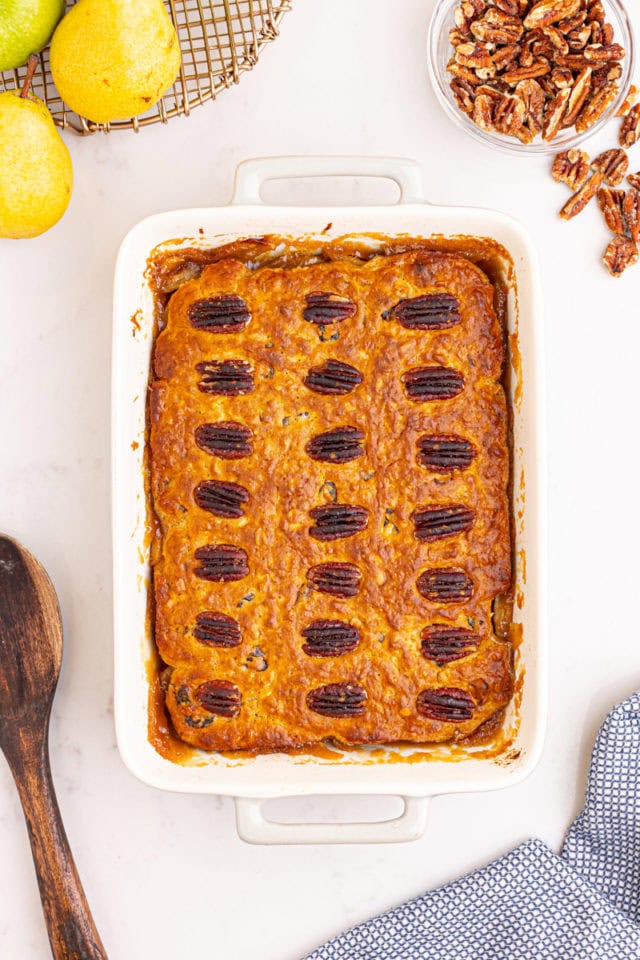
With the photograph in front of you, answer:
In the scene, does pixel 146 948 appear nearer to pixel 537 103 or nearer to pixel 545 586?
pixel 545 586

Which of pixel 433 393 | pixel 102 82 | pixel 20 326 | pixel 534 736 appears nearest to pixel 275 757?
pixel 534 736

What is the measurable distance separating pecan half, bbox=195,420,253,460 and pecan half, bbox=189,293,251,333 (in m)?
0.17

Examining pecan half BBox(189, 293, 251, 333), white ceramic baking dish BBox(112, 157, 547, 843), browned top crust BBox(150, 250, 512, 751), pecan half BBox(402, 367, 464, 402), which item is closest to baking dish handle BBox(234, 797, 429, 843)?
white ceramic baking dish BBox(112, 157, 547, 843)

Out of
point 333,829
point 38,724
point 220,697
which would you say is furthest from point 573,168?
point 38,724

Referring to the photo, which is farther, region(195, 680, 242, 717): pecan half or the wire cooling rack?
the wire cooling rack

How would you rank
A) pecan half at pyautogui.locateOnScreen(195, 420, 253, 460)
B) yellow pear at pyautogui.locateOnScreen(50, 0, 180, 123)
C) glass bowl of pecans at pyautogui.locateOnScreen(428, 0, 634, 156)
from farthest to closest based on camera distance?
glass bowl of pecans at pyautogui.locateOnScreen(428, 0, 634, 156) < pecan half at pyautogui.locateOnScreen(195, 420, 253, 460) < yellow pear at pyautogui.locateOnScreen(50, 0, 180, 123)

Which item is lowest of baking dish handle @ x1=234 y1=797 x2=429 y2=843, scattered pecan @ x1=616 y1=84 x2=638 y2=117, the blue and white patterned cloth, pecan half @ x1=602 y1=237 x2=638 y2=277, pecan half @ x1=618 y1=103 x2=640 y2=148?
the blue and white patterned cloth

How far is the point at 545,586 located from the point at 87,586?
34.4 inches

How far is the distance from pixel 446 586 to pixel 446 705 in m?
0.21

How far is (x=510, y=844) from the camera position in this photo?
1.82 metres

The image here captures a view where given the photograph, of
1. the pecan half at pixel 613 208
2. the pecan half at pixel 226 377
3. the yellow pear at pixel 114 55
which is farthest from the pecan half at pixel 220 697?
the pecan half at pixel 613 208

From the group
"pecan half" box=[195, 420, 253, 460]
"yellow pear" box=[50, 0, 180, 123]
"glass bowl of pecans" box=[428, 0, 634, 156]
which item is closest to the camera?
"yellow pear" box=[50, 0, 180, 123]

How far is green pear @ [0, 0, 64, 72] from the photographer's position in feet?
5.10

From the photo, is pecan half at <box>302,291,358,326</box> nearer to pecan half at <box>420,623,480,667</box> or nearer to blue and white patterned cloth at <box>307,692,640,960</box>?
pecan half at <box>420,623,480,667</box>
